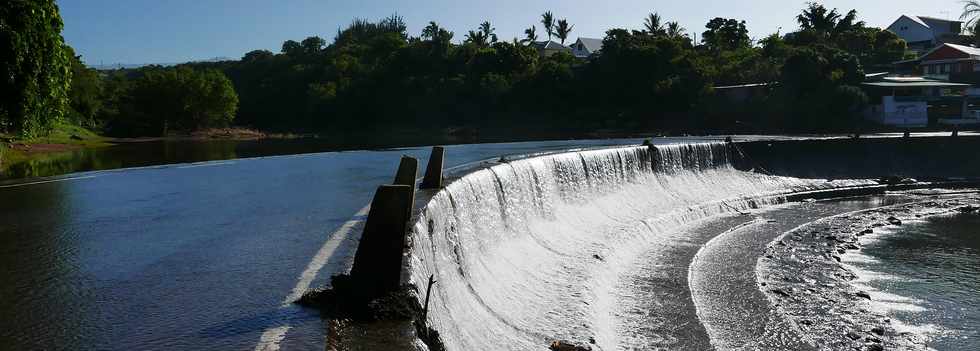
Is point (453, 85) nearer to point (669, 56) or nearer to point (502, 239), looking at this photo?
point (669, 56)

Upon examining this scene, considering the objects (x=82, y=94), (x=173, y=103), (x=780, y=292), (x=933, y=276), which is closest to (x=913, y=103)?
(x=933, y=276)

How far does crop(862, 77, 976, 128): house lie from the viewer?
47.8m

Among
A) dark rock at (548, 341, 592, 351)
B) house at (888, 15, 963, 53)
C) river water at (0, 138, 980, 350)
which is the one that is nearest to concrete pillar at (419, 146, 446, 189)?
river water at (0, 138, 980, 350)

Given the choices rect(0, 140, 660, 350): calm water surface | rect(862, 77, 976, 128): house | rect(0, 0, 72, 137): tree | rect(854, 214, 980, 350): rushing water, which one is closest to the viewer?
rect(0, 140, 660, 350): calm water surface

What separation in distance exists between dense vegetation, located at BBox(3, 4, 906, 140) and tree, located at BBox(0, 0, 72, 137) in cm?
3635

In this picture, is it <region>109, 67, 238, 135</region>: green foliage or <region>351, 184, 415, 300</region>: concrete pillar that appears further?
<region>109, 67, 238, 135</region>: green foliage

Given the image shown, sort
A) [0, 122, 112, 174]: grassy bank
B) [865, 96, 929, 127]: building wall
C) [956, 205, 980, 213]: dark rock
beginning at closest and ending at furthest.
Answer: [956, 205, 980, 213]: dark rock
[0, 122, 112, 174]: grassy bank
[865, 96, 929, 127]: building wall

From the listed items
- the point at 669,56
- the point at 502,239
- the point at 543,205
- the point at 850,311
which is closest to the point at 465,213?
the point at 502,239

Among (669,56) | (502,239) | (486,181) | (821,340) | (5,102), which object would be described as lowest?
(821,340)

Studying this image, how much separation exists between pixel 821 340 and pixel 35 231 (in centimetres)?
1057

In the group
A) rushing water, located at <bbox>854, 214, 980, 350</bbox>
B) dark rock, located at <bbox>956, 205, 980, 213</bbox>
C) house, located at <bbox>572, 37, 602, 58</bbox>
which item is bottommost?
rushing water, located at <bbox>854, 214, 980, 350</bbox>

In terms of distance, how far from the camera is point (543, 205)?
1512 cm

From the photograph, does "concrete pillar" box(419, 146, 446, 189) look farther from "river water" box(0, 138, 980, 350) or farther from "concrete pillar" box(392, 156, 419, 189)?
"concrete pillar" box(392, 156, 419, 189)

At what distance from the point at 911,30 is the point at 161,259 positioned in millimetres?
97122
